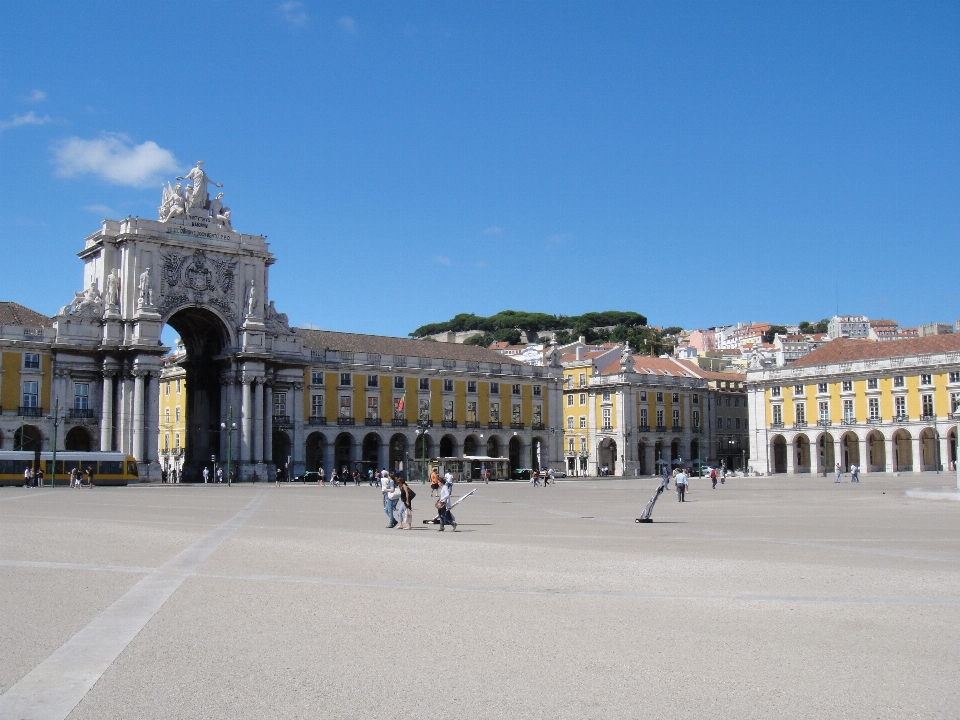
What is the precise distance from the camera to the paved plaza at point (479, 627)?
796cm

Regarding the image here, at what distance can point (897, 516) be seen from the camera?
95.8ft

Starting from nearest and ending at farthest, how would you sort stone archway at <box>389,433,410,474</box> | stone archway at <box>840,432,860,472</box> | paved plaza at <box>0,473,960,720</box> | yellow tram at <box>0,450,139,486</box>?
paved plaza at <box>0,473,960,720</box> < yellow tram at <box>0,450,139,486</box> < stone archway at <box>389,433,410,474</box> < stone archway at <box>840,432,860,472</box>

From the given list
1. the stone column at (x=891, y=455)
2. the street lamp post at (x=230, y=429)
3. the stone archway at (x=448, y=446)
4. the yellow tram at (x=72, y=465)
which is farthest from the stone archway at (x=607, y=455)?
the yellow tram at (x=72, y=465)

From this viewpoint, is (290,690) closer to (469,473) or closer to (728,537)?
(728,537)

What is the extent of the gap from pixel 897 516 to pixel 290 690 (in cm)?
2465

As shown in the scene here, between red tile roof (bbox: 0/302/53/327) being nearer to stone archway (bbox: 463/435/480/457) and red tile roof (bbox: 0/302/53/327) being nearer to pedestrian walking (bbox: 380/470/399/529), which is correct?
stone archway (bbox: 463/435/480/457)

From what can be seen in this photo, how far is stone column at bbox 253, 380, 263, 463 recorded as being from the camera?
73750 mm

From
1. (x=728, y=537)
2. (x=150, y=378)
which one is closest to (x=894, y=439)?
(x=150, y=378)

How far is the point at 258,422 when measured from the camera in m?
74.2

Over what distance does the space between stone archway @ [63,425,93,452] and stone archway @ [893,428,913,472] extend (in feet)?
209

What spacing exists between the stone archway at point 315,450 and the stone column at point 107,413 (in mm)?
18018

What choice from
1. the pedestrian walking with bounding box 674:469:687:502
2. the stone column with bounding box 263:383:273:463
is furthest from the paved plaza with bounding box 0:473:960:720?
the stone column with bounding box 263:383:273:463

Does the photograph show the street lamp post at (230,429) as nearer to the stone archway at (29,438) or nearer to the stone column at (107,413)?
the stone column at (107,413)

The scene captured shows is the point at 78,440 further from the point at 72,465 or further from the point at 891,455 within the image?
the point at 891,455
